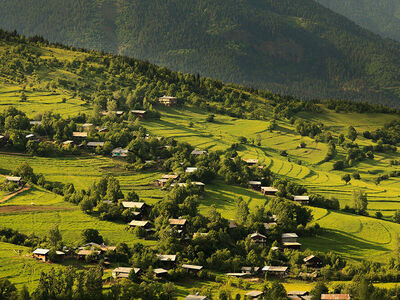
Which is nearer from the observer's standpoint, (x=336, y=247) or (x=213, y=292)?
(x=213, y=292)

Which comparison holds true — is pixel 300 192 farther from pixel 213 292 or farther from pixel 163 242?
pixel 213 292

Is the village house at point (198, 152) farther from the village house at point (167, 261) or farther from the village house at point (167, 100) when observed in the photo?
the village house at point (167, 261)

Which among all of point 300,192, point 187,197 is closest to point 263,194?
point 300,192

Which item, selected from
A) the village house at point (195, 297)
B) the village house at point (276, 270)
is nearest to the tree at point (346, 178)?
the village house at point (276, 270)

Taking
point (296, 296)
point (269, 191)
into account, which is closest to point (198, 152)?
point (269, 191)

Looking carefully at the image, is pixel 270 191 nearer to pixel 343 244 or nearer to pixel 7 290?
pixel 343 244
